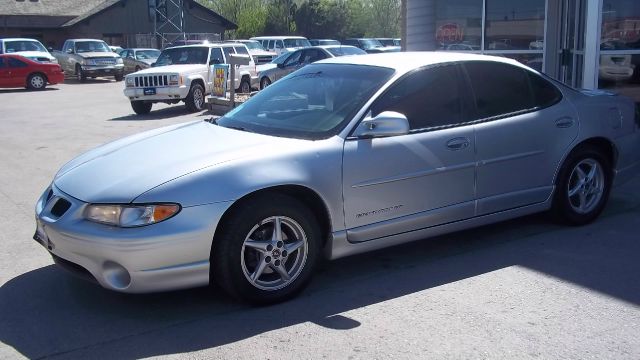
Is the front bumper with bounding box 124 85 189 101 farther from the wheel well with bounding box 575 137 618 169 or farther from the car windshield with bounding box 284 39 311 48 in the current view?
the car windshield with bounding box 284 39 311 48

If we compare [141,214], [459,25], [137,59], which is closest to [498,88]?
[141,214]

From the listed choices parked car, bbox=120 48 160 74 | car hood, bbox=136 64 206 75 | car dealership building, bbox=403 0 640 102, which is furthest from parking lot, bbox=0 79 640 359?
parked car, bbox=120 48 160 74

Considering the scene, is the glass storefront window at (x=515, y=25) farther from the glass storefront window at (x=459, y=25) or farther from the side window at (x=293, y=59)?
the side window at (x=293, y=59)

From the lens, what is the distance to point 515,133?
18.3ft

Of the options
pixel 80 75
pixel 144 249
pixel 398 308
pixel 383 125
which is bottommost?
pixel 398 308

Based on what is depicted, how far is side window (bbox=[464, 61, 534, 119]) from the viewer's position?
18.2ft

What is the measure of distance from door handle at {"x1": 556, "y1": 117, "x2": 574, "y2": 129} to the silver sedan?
28 mm

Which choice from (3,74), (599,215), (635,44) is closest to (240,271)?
(599,215)

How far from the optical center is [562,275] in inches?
196

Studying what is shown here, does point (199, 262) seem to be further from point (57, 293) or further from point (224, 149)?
point (57, 293)

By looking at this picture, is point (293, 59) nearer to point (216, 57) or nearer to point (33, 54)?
point (216, 57)

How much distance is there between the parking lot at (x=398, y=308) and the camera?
3906mm

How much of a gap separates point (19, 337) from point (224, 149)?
5.50 feet

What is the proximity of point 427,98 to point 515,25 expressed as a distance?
803cm
